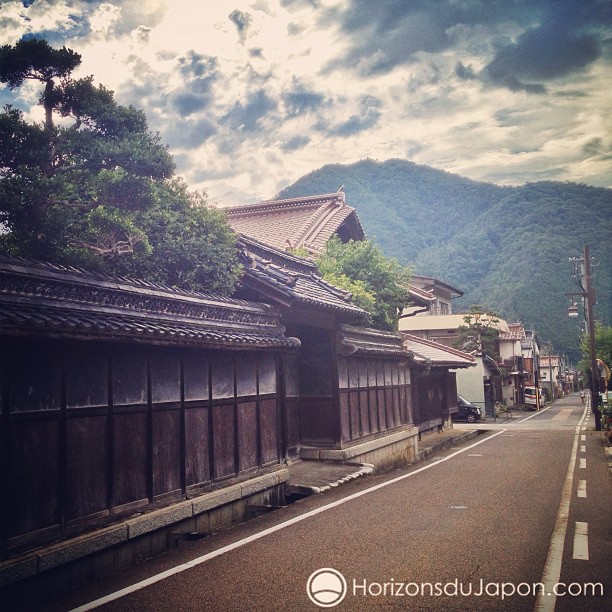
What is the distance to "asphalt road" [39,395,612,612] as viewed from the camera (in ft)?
21.1

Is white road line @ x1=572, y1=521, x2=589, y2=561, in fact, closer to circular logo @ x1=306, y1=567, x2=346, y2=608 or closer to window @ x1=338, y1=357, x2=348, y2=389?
circular logo @ x1=306, y1=567, x2=346, y2=608

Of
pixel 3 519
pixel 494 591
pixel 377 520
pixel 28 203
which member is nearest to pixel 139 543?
pixel 3 519

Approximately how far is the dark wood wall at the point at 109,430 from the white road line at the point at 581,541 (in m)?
6.08

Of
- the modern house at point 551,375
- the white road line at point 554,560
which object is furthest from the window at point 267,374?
the modern house at point 551,375

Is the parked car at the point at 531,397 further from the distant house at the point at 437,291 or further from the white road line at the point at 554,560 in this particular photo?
the white road line at the point at 554,560

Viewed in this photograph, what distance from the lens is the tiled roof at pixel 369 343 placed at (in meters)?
17.2

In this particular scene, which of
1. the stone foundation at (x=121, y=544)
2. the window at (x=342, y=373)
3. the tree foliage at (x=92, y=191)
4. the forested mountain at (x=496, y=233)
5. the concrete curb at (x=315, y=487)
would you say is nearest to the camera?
the stone foundation at (x=121, y=544)

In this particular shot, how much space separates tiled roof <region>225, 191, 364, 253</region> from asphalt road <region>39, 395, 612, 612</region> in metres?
18.2

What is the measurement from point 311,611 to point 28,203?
9414 mm

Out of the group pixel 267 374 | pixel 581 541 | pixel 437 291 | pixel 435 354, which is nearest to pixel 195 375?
pixel 267 374

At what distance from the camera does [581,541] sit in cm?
877

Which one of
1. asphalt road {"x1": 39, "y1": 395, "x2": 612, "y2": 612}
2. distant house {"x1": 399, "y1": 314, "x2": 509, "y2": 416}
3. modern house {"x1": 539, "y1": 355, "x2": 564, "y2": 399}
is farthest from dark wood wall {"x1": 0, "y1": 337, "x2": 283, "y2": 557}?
modern house {"x1": 539, "y1": 355, "x2": 564, "y2": 399}

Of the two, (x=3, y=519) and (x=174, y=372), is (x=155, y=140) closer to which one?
(x=174, y=372)

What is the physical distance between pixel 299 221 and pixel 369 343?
14971mm
